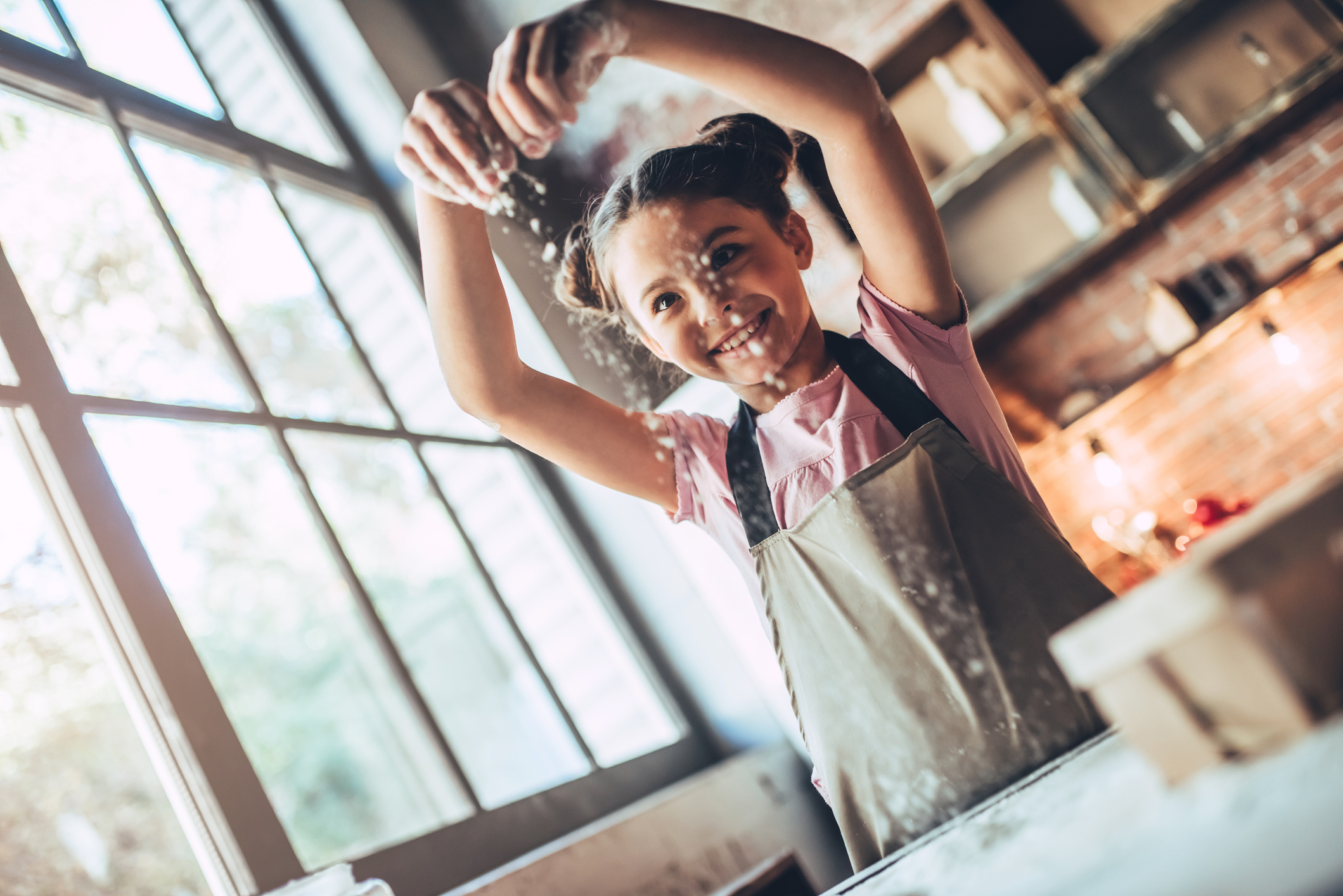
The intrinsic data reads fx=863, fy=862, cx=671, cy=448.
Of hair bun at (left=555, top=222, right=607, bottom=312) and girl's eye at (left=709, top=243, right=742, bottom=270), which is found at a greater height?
hair bun at (left=555, top=222, right=607, bottom=312)

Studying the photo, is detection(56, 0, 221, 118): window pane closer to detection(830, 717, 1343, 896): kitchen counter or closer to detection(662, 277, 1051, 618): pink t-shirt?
detection(662, 277, 1051, 618): pink t-shirt

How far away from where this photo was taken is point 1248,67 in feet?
6.58

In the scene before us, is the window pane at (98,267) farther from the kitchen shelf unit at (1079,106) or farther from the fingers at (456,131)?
the kitchen shelf unit at (1079,106)

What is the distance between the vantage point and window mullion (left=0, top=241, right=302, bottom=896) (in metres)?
1.11

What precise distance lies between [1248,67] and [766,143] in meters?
1.82

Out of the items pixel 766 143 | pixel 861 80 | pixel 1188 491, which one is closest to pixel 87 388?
pixel 766 143

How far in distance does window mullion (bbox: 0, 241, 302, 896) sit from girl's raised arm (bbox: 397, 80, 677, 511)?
0.66m

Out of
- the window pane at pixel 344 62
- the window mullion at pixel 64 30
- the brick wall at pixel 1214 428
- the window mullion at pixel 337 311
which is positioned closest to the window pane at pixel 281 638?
the window mullion at pixel 337 311

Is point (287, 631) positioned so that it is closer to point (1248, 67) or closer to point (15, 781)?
point (15, 781)

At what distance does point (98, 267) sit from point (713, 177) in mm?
1202

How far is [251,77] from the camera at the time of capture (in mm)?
1586

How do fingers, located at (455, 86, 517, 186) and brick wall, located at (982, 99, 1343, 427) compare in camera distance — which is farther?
brick wall, located at (982, 99, 1343, 427)

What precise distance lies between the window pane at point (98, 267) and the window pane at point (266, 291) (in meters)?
0.05

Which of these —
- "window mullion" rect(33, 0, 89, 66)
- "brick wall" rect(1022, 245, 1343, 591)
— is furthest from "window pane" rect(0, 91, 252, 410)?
"brick wall" rect(1022, 245, 1343, 591)
